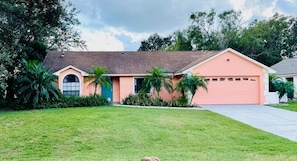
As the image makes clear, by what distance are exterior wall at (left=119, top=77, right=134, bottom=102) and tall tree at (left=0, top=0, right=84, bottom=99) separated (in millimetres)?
6946

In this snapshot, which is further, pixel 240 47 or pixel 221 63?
pixel 240 47

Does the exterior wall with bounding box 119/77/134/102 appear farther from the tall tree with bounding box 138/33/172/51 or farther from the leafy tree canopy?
the tall tree with bounding box 138/33/172/51

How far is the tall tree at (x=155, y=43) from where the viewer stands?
2345 inches

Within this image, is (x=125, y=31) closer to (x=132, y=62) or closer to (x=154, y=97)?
(x=132, y=62)

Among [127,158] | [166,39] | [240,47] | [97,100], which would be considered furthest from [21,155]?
[166,39]

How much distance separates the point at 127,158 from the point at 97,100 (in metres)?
14.1

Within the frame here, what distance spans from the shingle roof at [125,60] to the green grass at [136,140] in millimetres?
10918

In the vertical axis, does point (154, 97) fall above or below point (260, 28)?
below

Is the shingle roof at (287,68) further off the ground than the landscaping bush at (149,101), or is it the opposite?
the shingle roof at (287,68)

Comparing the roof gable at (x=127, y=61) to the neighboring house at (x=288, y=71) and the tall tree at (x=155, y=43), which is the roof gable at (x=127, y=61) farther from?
the tall tree at (x=155, y=43)

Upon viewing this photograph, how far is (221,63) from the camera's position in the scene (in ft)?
80.2

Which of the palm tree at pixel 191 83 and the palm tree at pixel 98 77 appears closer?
the palm tree at pixel 191 83

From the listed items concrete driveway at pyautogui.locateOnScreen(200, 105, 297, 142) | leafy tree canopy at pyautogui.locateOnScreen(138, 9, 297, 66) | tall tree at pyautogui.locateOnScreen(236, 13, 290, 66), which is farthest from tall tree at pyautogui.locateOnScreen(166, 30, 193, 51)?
concrete driveway at pyautogui.locateOnScreen(200, 105, 297, 142)

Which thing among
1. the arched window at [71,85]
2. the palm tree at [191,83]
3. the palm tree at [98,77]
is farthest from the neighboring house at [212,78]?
the palm tree at [191,83]
